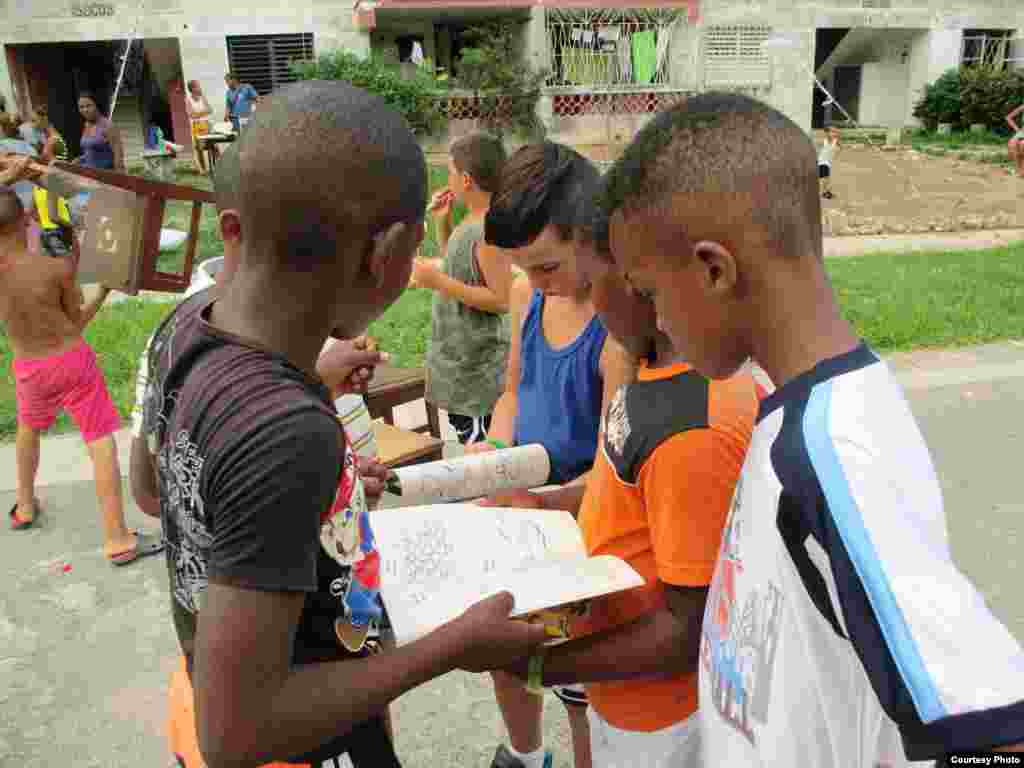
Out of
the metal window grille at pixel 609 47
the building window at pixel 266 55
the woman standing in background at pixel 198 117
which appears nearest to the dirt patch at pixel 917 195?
the metal window grille at pixel 609 47

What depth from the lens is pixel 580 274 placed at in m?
2.23

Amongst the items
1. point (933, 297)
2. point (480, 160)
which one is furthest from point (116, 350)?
point (933, 297)

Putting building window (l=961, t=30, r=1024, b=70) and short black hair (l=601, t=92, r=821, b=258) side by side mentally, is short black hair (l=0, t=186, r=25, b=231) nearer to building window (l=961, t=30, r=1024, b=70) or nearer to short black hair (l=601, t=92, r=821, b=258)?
short black hair (l=601, t=92, r=821, b=258)

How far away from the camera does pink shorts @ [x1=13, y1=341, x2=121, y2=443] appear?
3873 millimetres

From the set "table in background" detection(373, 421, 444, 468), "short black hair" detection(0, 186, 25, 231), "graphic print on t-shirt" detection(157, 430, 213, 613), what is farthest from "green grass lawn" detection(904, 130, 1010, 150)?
"graphic print on t-shirt" detection(157, 430, 213, 613)

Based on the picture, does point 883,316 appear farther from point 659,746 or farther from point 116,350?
point 659,746

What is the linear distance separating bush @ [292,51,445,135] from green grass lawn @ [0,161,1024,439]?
1015 cm

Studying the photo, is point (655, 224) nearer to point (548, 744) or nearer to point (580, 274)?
point (580, 274)

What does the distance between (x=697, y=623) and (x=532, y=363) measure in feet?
3.86

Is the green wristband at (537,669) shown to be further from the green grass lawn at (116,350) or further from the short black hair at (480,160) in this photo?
the green grass lawn at (116,350)

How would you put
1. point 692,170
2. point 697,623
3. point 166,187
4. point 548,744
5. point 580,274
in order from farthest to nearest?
1. point 166,187
2. point 548,744
3. point 580,274
4. point 697,623
5. point 692,170

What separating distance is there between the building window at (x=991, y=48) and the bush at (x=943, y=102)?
1539 mm

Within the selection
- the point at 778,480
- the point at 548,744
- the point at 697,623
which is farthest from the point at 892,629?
the point at 548,744

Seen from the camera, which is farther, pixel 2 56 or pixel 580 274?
pixel 2 56
